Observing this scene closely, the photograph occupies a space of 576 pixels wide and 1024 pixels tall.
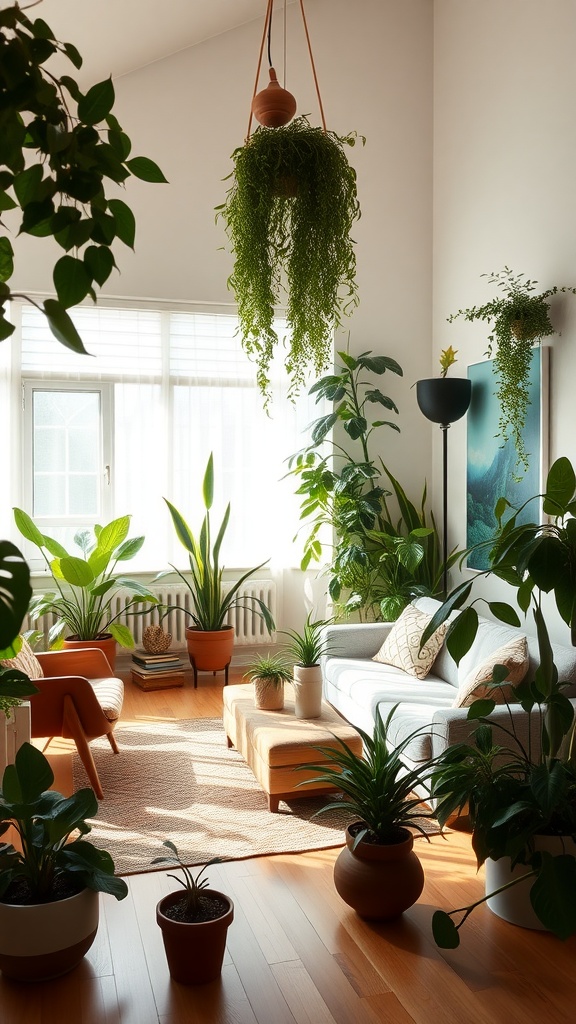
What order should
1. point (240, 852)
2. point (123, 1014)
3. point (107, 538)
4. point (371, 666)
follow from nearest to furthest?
point (123, 1014), point (240, 852), point (371, 666), point (107, 538)

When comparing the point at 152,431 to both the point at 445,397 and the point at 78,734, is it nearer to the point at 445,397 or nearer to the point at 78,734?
the point at 445,397

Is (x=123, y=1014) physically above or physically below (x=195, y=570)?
below

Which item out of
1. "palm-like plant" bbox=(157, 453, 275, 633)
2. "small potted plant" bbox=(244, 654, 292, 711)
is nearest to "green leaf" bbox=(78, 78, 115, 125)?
"small potted plant" bbox=(244, 654, 292, 711)

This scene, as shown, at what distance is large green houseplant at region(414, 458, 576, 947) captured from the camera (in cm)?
235

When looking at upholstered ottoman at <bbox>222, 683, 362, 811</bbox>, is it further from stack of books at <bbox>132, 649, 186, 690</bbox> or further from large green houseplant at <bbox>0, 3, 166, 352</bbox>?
large green houseplant at <bbox>0, 3, 166, 352</bbox>

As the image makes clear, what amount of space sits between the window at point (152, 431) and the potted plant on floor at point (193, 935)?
382cm

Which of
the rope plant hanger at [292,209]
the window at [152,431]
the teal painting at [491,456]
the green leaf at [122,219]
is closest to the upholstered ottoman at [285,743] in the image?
the rope plant hanger at [292,209]

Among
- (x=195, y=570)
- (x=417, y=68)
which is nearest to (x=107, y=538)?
(x=195, y=570)

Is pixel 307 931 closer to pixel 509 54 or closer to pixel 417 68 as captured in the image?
pixel 509 54

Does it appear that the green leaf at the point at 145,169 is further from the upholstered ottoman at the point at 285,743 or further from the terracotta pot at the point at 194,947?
the upholstered ottoman at the point at 285,743

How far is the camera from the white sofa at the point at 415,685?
3393 mm

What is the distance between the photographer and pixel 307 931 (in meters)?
2.73

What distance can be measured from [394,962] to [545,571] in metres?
1.25

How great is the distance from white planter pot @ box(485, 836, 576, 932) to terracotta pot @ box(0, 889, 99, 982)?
1.29m
